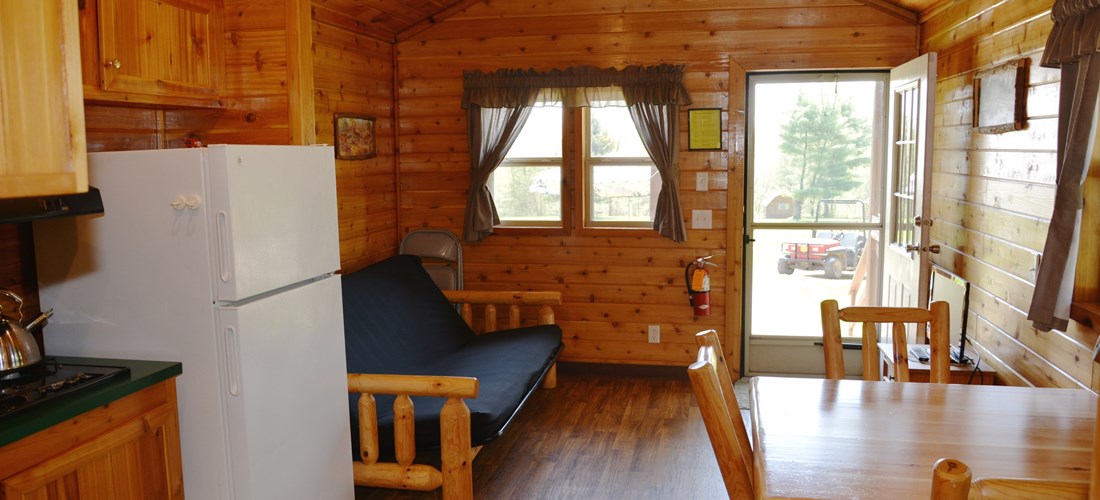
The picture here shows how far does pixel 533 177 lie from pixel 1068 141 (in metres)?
3.17

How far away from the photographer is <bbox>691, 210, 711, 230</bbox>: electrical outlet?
16.8 feet

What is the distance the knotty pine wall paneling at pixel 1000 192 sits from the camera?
304cm

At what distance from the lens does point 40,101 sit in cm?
198

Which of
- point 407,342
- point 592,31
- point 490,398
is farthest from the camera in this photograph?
point 592,31

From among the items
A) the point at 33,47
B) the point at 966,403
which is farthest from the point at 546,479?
the point at 33,47

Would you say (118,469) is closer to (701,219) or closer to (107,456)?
(107,456)

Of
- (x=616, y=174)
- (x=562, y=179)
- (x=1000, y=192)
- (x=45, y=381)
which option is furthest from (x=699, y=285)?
(x=45, y=381)

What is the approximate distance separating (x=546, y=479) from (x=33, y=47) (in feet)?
8.49

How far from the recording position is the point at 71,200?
7.43 feet

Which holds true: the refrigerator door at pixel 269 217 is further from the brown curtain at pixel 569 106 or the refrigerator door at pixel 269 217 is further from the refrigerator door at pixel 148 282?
the brown curtain at pixel 569 106

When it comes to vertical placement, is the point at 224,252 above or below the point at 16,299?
above

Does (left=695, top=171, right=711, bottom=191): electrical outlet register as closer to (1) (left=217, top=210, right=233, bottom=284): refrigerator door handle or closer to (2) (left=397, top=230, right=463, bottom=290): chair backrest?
(2) (left=397, top=230, right=463, bottom=290): chair backrest

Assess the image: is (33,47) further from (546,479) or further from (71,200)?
(546,479)

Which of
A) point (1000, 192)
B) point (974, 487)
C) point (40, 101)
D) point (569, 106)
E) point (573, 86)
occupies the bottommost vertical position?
point (974, 487)
